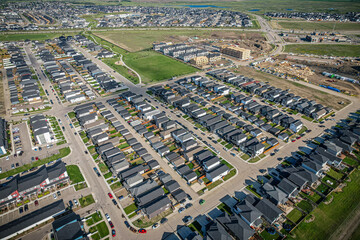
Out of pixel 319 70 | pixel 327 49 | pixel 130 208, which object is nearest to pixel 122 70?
pixel 130 208

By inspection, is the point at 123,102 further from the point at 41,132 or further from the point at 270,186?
the point at 270,186

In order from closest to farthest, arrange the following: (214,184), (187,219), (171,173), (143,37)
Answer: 1. (187,219)
2. (214,184)
3. (171,173)
4. (143,37)

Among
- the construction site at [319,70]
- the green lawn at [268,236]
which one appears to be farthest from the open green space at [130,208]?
the construction site at [319,70]

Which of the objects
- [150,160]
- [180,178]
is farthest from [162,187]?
[150,160]

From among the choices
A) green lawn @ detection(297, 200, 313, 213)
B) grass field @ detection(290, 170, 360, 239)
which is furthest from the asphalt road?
grass field @ detection(290, 170, 360, 239)

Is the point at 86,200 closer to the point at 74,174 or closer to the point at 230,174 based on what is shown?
the point at 74,174

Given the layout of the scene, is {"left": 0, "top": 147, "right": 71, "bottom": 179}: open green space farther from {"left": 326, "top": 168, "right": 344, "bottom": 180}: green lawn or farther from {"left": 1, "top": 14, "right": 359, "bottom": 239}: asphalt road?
{"left": 326, "top": 168, "right": 344, "bottom": 180}: green lawn

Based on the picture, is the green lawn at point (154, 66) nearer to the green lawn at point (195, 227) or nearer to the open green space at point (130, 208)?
the open green space at point (130, 208)
